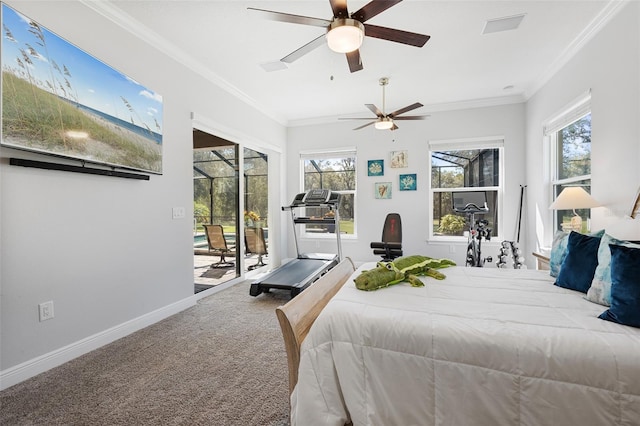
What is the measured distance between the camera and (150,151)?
9.46 feet

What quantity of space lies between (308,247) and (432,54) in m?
3.95

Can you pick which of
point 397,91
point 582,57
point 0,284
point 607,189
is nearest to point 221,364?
point 0,284

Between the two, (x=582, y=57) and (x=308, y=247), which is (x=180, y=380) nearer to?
(x=308, y=247)

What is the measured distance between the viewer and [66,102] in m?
2.13

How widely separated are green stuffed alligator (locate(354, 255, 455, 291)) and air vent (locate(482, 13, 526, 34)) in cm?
236

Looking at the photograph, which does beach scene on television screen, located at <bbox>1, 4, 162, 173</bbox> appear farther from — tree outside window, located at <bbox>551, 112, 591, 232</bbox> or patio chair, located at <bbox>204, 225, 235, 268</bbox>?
tree outside window, located at <bbox>551, 112, 591, 232</bbox>

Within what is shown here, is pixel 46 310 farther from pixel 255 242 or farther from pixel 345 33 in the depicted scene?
pixel 255 242

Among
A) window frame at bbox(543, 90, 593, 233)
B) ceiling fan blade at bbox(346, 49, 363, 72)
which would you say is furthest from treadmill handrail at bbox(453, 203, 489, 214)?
ceiling fan blade at bbox(346, 49, 363, 72)

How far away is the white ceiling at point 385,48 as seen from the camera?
2574 mm

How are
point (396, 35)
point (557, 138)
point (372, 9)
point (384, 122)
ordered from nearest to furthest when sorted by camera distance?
point (372, 9) → point (396, 35) → point (557, 138) → point (384, 122)

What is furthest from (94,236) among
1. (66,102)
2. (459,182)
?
(459,182)

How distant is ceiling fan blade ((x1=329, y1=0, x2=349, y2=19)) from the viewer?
70.9 inches

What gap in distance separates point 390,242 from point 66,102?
4059mm

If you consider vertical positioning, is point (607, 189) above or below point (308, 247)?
above
